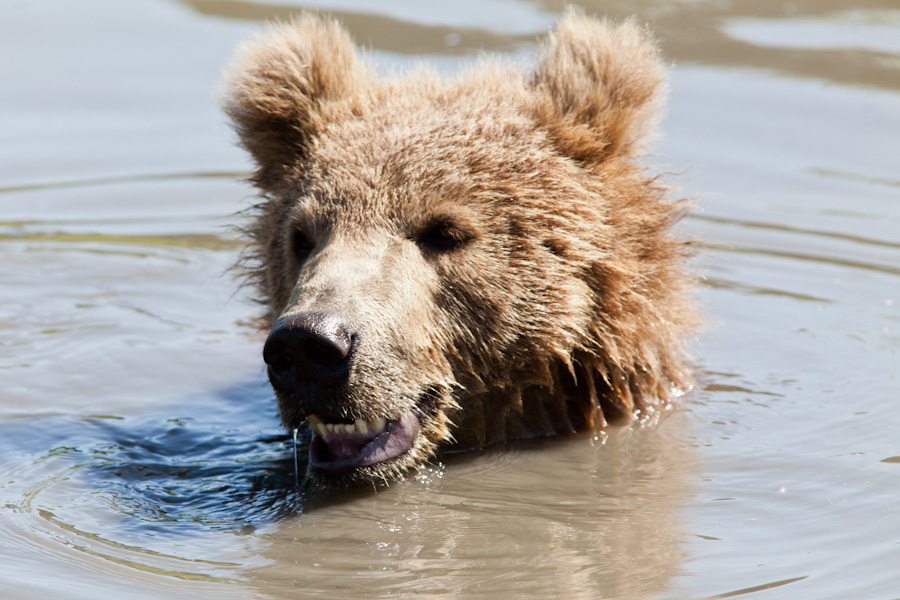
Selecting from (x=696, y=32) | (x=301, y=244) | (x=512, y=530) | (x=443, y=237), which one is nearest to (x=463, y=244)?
(x=443, y=237)

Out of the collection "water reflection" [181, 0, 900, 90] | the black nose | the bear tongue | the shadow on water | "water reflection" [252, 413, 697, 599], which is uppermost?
"water reflection" [181, 0, 900, 90]

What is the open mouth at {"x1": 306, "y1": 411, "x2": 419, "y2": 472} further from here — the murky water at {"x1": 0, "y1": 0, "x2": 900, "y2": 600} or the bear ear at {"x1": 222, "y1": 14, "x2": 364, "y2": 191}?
the bear ear at {"x1": 222, "y1": 14, "x2": 364, "y2": 191}

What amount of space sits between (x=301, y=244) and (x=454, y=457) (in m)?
1.30

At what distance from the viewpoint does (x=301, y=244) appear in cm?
620

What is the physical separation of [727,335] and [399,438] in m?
3.03

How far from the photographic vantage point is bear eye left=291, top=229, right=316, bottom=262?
613cm

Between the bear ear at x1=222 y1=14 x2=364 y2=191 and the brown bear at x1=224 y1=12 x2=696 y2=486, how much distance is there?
0.01 meters

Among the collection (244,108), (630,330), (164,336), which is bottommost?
(164,336)

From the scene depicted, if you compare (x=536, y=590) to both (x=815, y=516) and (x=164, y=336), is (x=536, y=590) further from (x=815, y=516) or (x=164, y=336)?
(x=164, y=336)

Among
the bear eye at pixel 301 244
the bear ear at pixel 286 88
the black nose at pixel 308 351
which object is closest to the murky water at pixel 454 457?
the bear ear at pixel 286 88

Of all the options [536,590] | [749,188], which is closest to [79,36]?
[749,188]

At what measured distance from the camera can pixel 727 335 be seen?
8.05m

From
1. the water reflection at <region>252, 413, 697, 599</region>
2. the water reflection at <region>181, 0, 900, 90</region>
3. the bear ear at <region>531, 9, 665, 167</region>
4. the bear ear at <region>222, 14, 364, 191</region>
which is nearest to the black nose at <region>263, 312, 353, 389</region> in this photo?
the water reflection at <region>252, 413, 697, 599</region>

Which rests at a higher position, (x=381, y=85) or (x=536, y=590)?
(x=381, y=85)
